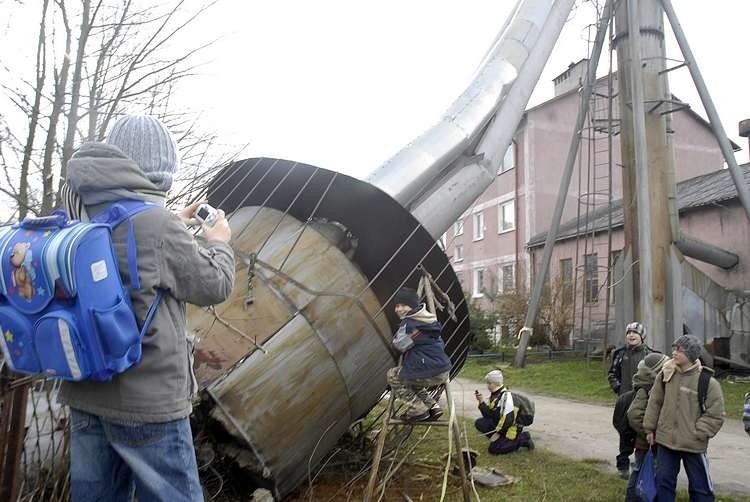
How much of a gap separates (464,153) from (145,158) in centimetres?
537

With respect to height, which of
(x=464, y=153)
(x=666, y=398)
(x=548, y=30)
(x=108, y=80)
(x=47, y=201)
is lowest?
(x=666, y=398)

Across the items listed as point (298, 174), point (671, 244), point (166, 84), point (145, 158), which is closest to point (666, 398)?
point (298, 174)

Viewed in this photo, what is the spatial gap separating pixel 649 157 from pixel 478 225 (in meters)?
18.6

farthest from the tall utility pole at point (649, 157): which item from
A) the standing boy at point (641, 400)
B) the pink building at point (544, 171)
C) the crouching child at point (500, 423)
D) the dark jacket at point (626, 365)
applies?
the pink building at point (544, 171)

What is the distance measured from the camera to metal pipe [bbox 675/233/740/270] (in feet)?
41.2

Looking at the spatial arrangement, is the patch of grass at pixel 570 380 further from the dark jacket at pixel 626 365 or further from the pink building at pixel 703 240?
the dark jacket at pixel 626 365

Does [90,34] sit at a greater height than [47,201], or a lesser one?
greater

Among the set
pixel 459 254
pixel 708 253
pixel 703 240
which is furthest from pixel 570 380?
pixel 459 254

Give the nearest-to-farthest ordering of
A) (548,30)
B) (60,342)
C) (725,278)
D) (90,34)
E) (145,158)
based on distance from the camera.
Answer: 1. (60,342)
2. (145,158)
3. (90,34)
4. (548,30)
5. (725,278)

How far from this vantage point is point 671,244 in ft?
34.6

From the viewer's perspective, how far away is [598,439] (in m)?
7.57

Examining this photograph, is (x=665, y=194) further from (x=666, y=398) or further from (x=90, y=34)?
(x=90, y=34)

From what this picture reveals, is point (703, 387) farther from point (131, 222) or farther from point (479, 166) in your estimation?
point (131, 222)

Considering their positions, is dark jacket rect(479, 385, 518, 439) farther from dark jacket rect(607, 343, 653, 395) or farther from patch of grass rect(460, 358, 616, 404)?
patch of grass rect(460, 358, 616, 404)
